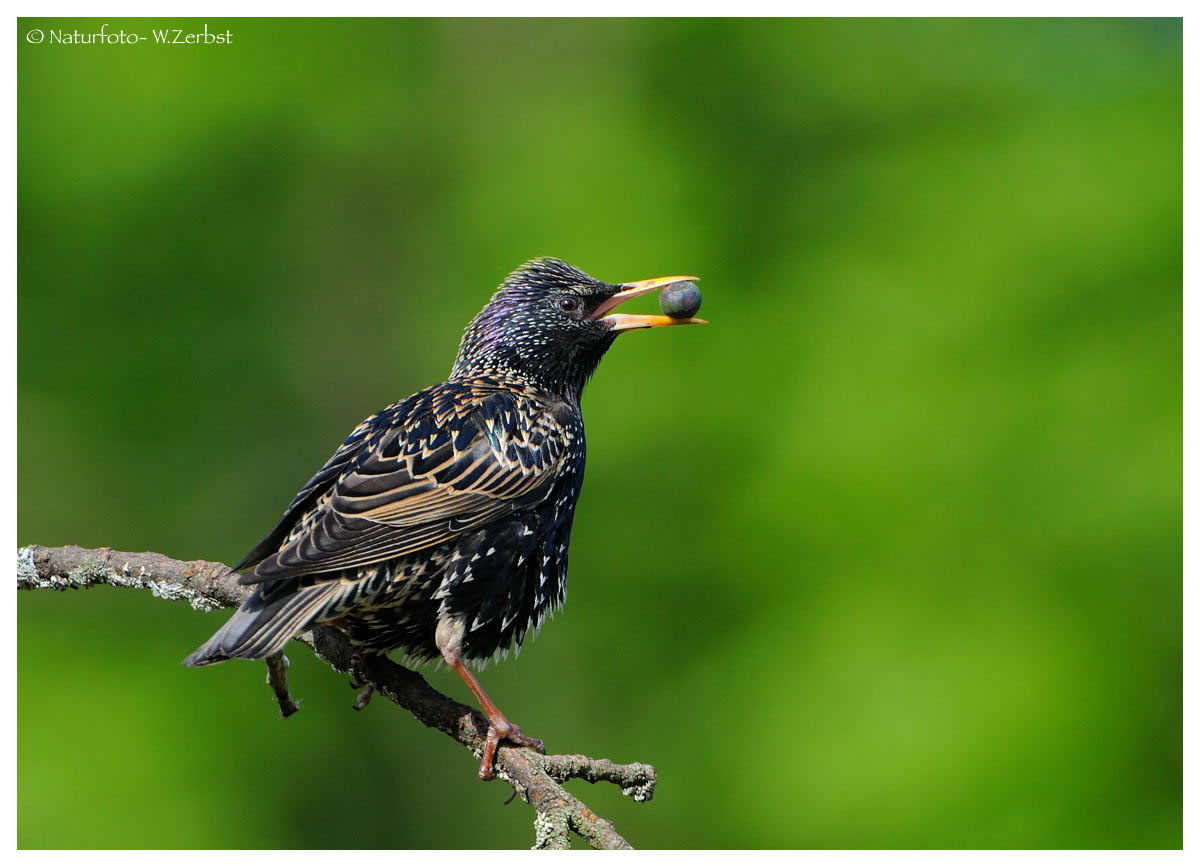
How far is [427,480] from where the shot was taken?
3.79 meters

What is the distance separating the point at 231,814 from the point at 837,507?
13.8 ft

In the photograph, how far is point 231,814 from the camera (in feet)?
27.3

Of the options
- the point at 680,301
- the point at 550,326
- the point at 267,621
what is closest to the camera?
the point at 267,621

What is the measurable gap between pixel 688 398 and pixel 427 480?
5.43 meters

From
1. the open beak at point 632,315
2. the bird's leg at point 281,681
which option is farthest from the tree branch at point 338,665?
the open beak at point 632,315

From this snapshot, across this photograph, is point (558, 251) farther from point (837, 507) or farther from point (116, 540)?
point (116, 540)

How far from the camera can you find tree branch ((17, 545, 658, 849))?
3.22m

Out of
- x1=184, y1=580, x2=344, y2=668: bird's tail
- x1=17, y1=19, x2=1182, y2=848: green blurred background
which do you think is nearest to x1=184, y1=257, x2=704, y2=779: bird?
x1=184, y1=580, x2=344, y2=668: bird's tail

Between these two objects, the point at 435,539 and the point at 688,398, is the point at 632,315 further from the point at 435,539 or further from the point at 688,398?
the point at 688,398

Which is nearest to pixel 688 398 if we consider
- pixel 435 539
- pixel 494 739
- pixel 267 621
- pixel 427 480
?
pixel 427 480

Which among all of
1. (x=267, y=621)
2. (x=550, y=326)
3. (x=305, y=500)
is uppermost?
(x=550, y=326)

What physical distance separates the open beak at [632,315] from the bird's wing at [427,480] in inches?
19.9

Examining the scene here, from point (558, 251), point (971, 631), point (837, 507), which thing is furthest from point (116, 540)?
point (971, 631)

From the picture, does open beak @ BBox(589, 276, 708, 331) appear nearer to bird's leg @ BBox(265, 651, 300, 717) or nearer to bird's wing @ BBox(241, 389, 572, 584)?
bird's wing @ BBox(241, 389, 572, 584)
